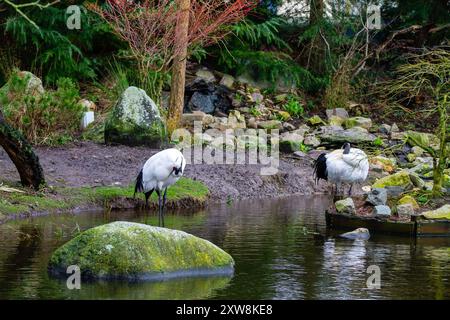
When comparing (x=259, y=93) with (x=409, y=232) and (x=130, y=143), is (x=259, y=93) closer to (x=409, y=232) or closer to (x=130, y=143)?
(x=130, y=143)

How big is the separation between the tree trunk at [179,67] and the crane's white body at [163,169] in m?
6.79

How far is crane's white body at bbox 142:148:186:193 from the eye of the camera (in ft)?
49.9

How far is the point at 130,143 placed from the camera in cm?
2095

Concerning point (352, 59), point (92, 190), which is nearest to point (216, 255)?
point (92, 190)

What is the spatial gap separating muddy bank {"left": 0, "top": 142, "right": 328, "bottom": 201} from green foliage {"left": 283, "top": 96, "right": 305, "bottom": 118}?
514cm

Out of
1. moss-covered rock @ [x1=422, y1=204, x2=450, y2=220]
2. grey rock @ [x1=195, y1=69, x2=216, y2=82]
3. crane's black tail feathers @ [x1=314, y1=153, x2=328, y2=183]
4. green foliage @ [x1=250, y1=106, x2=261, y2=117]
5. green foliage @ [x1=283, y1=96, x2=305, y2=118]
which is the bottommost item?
moss-covered rock @ [x1=422, y1=204, x2=450, y2=220]

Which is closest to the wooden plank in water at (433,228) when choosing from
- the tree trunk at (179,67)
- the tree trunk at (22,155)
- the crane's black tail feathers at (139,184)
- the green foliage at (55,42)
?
the crane's black tail feathers at (139,184)

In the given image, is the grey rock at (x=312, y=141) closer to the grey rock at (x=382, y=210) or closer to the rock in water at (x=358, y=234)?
the grey rock at (x=382, y=210)

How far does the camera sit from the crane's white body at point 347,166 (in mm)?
17266

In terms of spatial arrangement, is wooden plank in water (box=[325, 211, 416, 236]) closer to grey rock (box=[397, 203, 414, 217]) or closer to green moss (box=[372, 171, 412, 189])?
grey rock (box=[397, 203, 414, 217])

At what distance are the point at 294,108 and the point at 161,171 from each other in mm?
12493

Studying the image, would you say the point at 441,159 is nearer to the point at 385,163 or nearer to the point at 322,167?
the point at 322,167

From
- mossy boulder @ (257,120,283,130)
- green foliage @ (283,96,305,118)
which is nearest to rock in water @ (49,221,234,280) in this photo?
mossy boulder @ (257,120,283,130)

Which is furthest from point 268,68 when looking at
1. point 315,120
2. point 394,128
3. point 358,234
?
point 358,234
